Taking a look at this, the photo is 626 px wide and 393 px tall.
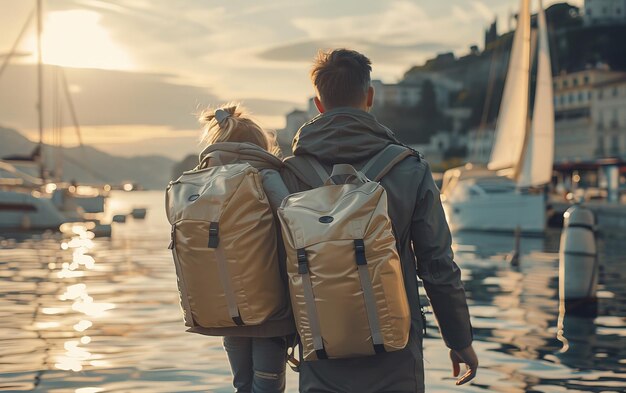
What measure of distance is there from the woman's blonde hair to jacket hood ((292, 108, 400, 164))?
75 centimetres

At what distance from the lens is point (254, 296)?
448 centimetres

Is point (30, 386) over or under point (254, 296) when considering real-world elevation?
under

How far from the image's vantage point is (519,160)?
4850 centimetres

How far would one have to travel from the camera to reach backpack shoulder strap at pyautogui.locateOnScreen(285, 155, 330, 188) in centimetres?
445

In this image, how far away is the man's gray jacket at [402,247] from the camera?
430 centimetres

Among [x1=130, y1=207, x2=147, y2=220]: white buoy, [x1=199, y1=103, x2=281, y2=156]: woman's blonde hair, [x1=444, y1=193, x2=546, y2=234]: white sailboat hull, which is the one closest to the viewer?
[x1=199, y1=103, x2=281, y2=156]: woman's blonde hair

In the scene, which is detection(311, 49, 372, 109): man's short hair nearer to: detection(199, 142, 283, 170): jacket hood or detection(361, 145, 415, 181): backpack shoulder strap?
detection(361, 145, 415, 181): backpack shoulder strap

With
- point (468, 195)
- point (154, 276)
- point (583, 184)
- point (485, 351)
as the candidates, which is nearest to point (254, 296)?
point (485, 351)

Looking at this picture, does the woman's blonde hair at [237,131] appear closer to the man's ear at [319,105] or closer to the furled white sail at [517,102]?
the man's ear at [319,105]

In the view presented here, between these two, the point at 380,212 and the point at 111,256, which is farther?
the point at 111,256

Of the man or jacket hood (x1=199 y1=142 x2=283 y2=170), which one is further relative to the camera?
jacket hood (x1=199 y1=142 x2=283 y2=170)

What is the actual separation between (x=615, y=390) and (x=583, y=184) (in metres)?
129

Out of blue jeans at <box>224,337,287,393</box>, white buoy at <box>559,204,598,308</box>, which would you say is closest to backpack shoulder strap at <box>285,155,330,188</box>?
blue jeans at <box>224,337,287,393</box>

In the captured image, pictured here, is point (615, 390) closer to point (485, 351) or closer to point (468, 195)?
point (485, 351)
